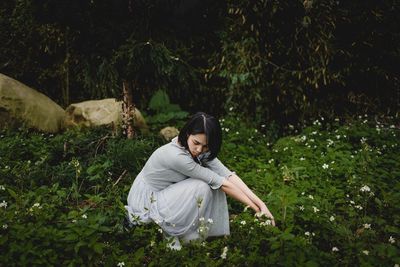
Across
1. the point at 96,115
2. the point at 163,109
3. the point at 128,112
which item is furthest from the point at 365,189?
the point at 163,109

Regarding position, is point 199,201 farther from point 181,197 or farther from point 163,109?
point 163,109

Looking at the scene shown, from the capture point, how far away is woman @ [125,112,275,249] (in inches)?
124

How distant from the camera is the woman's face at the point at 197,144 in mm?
3116

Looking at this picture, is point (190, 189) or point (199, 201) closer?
point (199, 201)

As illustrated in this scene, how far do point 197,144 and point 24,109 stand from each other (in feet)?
12.7

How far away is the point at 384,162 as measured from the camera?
15.9 ft

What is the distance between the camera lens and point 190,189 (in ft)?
10.4

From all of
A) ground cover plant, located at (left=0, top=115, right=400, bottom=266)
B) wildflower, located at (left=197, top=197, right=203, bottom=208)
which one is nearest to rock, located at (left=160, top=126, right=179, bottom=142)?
ground cover plant, located at (left=0, top=115, right=400, bottom=266)

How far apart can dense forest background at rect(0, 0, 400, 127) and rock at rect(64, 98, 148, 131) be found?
26 cm

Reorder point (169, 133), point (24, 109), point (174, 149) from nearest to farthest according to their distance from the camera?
point (174, 149)
point (24, 109)
point (169, 133)

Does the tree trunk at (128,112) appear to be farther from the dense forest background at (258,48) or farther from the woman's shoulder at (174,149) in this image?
the woman's shoulder at (174,149)

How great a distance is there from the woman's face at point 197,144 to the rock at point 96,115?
9.57 ft

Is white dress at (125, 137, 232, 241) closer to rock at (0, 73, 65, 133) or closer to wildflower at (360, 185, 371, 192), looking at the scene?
wildflower at (360, 185, 371, 192)

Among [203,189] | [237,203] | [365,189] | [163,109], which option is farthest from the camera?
[163,109]
